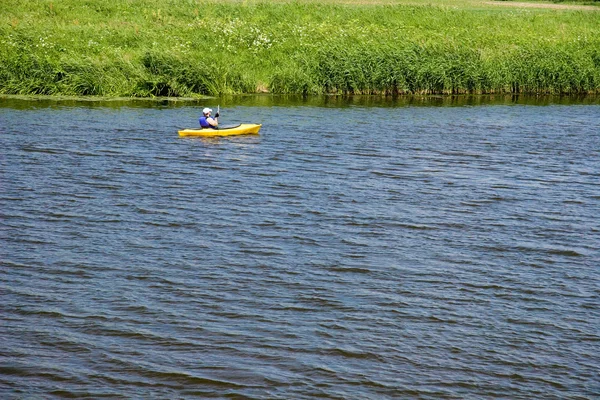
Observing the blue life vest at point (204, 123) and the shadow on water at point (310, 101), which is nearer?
the blue life vest at point (204, 123)

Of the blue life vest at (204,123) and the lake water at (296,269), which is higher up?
the blue life vest at (204,123)

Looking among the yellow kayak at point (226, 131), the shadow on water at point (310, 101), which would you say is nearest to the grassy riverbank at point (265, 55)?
the shadow on water at point (310, 101)

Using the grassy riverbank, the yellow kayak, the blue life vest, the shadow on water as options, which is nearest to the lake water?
the yellow kayak

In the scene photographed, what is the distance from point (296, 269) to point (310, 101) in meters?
23.7

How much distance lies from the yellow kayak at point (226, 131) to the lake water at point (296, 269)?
507mm

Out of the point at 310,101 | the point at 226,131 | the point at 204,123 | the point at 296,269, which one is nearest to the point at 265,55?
the point at 310,101

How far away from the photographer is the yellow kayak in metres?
28.6

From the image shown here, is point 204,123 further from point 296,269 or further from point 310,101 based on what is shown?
point 296,269

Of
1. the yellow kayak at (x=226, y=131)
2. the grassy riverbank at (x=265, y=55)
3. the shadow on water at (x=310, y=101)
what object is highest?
the grassy riverbank at (x=265, y=55)

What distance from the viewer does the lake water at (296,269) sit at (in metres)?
10.9

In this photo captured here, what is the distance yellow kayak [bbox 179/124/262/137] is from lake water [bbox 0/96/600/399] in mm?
507

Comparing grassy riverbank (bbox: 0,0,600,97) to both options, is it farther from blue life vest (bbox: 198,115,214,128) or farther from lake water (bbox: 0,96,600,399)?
blue life vest (bbox: 198,115,214,128)

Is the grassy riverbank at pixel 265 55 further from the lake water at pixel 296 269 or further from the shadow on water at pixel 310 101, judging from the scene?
the lake water at pixel 296 269

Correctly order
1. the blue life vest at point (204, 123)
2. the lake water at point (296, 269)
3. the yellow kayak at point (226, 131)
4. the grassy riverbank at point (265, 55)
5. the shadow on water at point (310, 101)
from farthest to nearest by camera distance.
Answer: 1. the grassy riverbank at point (265, 55)
2. the shadow on water at point (310, 101)
3. the blue life vest at point (204, 123)
4. the yellow kayak at point (226, 131)
5. the lake water at point (296, 269)
